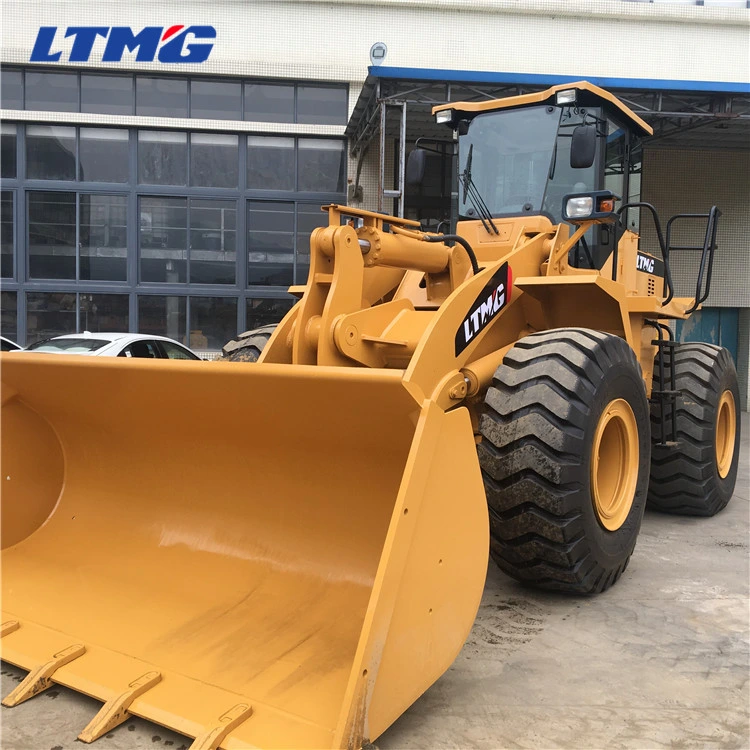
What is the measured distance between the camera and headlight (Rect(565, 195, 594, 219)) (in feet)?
14.5

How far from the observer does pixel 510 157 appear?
5.11m

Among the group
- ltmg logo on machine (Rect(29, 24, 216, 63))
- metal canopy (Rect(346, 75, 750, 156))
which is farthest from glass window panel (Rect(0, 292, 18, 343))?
metal canopy (Rect(346, 75, 750, 156))

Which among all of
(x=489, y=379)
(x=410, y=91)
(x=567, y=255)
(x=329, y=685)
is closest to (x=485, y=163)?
(x=567, y=255)

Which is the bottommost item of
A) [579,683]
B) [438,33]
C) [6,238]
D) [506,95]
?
[579,683]

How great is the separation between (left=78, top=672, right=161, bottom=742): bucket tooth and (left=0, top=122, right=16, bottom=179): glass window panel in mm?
13739

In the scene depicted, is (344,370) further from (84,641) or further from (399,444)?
(84,641)

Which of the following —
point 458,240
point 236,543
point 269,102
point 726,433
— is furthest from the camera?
point 269,102

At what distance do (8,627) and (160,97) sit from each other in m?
12.7

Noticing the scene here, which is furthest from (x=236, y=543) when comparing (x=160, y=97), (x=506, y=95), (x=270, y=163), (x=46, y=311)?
(x=160, y=97)

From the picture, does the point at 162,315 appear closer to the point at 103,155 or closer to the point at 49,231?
the point at 49,231

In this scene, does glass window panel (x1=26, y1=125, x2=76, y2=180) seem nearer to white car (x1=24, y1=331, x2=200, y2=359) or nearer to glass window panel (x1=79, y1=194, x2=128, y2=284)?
glass window panel (x1=79, y1=194, x2=128, y2=284)

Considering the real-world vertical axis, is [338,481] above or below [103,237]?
below

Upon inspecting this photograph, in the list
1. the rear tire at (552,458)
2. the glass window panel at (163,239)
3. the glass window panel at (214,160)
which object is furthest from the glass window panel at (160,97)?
the rear tire at (552,458)

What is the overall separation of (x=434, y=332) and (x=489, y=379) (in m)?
0.63
